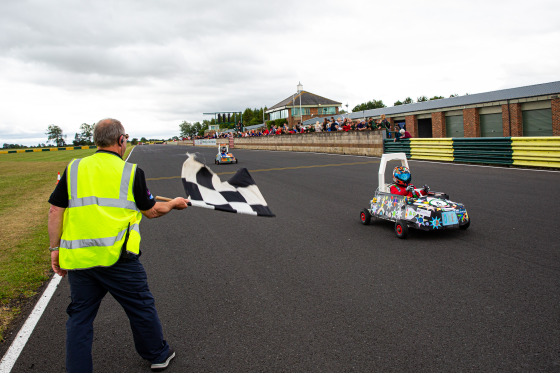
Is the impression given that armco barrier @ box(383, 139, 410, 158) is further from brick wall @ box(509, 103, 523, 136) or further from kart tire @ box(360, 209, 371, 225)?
brick wall @ box(509, 103, 523, 136)

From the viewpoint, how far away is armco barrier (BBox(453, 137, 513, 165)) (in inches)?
585

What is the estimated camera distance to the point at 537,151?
538 inches

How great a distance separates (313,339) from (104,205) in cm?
193

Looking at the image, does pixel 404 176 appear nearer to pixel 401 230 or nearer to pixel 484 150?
pixel 401 230

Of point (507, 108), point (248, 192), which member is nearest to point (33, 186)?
point (248, 192)

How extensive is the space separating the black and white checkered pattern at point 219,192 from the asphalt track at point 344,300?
1.07 m

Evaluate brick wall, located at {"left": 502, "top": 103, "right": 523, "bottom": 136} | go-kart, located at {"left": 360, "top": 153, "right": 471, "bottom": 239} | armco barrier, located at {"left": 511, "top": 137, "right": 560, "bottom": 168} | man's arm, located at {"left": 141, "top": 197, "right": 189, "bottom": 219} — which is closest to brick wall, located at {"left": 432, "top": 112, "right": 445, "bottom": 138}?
brick wall, located at {"left": 502, "top": 103, "right": 523, "bottom": 136}

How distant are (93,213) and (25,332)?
1920 millimetres

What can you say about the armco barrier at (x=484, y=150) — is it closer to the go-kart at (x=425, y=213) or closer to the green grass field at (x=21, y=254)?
the go-kart at (x=425, y=213)

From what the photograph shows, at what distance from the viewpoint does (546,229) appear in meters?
6.34

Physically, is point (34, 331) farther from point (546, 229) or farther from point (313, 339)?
point (546, 229)

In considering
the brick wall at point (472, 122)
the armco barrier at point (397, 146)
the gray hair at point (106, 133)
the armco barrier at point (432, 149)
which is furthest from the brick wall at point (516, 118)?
the gray hair at point (106, 133)

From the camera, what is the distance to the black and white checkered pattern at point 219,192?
138 inches

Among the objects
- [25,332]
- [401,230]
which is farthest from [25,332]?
[401,230]
